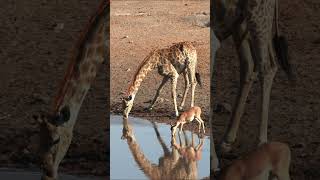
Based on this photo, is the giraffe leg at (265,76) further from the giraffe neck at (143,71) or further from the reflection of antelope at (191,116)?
the giraffe neck at (143,71)

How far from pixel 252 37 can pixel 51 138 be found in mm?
1425

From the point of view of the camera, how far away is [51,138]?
588 cm

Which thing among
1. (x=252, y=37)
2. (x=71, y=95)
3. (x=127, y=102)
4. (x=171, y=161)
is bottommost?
(x=171, y=161)

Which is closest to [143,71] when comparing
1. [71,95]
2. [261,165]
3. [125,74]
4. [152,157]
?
[125,74]

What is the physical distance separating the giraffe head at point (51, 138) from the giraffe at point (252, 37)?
1.01m

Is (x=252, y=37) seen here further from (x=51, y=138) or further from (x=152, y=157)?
(x=51, y=138)

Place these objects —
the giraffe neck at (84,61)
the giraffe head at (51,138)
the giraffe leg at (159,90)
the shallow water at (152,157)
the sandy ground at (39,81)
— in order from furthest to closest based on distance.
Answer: the sandy ground at (39,81), the giraffe leg at (159,90), the giraffe neck at (84,61), the giraffe head at (51,138), the shallow water at (152,157)

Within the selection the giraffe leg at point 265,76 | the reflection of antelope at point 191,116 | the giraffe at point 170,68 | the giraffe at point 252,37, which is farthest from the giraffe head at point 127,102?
the giraffe leg at point 265,76

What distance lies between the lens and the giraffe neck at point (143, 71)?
6340mm

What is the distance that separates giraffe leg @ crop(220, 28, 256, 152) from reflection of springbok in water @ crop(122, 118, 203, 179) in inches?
21.8

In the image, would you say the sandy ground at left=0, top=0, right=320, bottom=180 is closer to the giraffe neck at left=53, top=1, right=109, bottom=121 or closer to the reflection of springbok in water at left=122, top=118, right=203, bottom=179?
the giraffe neck at left=53, top=1, right=109, bottom=121

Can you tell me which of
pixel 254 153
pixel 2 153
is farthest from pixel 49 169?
pixel 2 153

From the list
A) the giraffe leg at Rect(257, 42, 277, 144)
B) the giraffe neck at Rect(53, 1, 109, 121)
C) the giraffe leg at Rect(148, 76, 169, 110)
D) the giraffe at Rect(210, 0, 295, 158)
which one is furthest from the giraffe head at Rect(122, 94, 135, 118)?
the giraffe leg at Rect(257, 42, 277, 144)

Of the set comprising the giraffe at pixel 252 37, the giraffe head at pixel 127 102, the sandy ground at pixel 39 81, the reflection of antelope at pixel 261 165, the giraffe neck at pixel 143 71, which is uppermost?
the giraffe at pixel 252 37
